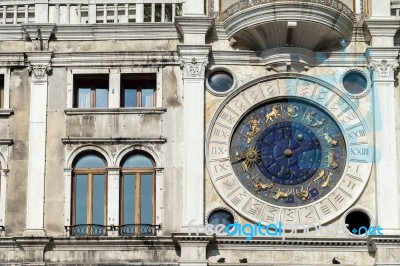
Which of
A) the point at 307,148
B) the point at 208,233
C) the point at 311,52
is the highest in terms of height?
the point at 311,52

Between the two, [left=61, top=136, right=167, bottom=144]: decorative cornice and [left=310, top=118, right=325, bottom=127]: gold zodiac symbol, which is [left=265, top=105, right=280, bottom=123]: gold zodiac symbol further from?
[left=61, top=136, right=167, bottom=144]: decorative cornice

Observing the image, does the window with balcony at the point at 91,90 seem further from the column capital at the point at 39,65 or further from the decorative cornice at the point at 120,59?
the column capital at the point at 39,65

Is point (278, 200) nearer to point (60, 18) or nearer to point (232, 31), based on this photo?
point (232, 31)

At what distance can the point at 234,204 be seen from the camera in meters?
36.4

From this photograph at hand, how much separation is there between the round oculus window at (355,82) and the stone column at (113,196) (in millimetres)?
6606

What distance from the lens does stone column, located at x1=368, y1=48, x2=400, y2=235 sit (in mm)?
36062

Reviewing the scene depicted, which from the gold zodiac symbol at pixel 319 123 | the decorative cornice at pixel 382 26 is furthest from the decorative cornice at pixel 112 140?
the decorative cornice at pixel 382 26

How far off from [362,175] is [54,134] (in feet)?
27.1

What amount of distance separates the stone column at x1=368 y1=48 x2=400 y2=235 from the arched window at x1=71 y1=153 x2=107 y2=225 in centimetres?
726

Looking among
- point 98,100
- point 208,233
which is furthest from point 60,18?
point 208,233

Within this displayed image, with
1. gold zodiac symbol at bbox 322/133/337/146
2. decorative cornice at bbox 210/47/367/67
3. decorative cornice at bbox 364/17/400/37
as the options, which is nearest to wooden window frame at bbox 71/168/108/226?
decorative cornice at bbox 210/47/367/67

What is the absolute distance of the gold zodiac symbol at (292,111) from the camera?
122 feet

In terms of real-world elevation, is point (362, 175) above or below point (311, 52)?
Answer: below

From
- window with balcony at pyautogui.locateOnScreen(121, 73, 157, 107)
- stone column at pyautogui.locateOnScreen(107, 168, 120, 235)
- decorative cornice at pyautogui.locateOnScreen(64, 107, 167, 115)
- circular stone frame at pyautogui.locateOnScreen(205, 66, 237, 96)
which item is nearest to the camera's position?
stone column at pyautogui.locateOnScreen(107, 168, 120, 235)
